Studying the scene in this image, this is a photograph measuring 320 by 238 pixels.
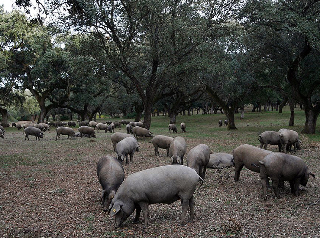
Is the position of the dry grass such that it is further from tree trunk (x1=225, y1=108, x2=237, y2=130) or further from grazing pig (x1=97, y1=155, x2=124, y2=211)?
tree trunk (x1=225, y1=108, x2=237, y2=130)

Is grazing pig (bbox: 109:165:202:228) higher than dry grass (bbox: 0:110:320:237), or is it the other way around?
grazing pig (bbox: 109:165:202:228)

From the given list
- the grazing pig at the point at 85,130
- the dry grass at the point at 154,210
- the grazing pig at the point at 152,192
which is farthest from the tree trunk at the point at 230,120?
the grazing pig at the point at 152,192

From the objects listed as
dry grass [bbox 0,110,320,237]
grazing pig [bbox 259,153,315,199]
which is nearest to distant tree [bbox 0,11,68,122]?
dry grass [bbox 0,110,320,237]

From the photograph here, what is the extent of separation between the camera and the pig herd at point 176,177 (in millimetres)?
6566

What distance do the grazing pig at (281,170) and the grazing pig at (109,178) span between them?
4.34 meters

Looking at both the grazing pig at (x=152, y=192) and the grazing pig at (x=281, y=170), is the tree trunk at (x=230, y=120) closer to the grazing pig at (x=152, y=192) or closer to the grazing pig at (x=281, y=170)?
the grazing pig at (x=281, y=170)

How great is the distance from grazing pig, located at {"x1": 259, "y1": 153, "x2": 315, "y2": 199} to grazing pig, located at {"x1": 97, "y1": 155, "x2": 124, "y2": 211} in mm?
4336

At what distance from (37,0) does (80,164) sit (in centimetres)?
741

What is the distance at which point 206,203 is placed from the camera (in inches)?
320

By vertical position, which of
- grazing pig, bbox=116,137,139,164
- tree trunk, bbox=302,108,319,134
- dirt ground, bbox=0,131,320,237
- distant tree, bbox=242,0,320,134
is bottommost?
dirt ground, bbox=0,131,320,237

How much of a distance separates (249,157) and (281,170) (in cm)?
142

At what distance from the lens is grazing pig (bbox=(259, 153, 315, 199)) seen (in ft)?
27.4

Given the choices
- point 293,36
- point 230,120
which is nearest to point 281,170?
point 293,36

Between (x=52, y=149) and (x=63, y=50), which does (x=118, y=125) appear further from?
(x=52, y=149)
